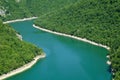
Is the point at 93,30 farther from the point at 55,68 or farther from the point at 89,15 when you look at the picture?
the point at 55,68

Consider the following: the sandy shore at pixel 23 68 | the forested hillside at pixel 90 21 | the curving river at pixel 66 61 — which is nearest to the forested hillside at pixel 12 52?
the sandy shore at pixel 23 68

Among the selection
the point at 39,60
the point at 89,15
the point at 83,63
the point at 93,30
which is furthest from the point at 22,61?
the point at 89,15

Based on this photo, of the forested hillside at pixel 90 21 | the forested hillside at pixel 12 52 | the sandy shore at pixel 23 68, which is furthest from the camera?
the forested hillside at pixel 90 21

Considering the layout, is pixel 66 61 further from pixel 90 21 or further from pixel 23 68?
pixel 90 21

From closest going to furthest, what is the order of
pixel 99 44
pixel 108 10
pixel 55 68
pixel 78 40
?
pixel 55 68
pixel 99 44
pixel 78 40
pixel 108 10

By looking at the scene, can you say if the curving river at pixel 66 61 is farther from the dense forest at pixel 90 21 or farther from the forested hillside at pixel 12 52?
the dense forest at pixel 90 21

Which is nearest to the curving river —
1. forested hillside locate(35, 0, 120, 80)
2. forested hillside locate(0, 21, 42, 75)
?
forested hillside locate(0, 21, 42, 75)
